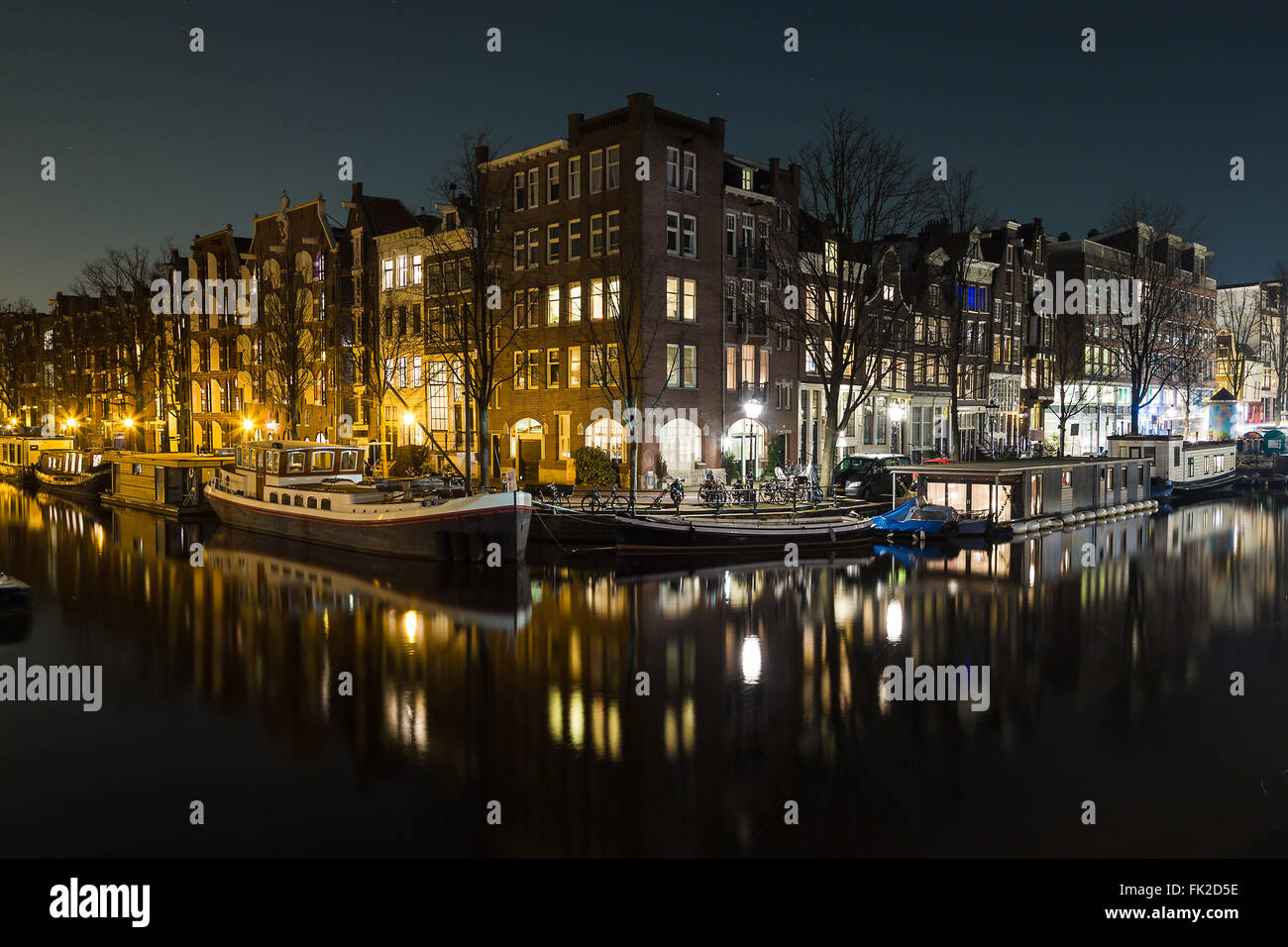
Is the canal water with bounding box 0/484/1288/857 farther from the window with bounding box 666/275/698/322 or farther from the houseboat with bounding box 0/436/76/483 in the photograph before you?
the houseboat with bounding box 0/436/76/483

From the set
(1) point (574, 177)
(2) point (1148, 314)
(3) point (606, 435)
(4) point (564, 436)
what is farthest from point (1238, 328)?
(4) point (564, 436)

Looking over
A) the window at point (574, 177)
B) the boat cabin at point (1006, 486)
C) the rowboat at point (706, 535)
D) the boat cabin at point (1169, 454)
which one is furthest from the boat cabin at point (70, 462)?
the boat cabin at point (1169, 454)

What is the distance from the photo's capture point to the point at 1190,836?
11.5 meters

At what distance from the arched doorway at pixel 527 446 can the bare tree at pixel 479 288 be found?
303 centimetres

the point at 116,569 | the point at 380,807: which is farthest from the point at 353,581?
the point at 380,807

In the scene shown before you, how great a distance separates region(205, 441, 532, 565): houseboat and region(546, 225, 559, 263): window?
1653 cm

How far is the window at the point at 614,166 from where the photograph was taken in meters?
46.8

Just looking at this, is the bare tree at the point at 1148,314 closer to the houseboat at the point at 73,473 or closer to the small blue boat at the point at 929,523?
the small blue boat at the point at 929,523

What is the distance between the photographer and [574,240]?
4922cm

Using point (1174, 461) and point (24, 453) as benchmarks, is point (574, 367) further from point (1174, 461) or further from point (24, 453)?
point (24, 453)

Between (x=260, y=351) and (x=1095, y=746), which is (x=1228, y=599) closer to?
(x=1095, y=746)

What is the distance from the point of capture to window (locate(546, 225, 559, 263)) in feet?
165

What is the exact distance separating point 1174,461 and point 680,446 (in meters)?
32.7
